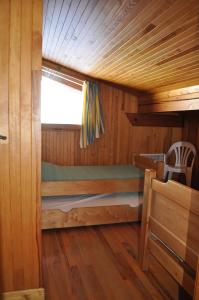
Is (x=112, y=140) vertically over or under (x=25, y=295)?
over

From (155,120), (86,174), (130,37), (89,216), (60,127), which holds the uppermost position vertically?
(130,37)

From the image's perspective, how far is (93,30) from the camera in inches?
78.7

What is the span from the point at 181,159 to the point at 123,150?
0.93 metres

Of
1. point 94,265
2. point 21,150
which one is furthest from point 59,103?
point 94,265

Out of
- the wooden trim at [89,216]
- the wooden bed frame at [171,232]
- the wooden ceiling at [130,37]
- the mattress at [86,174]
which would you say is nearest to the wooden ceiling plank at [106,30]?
the wooden ceiling at [130,37]

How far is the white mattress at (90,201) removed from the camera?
2.61 meters

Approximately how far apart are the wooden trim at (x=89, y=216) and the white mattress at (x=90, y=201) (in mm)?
40

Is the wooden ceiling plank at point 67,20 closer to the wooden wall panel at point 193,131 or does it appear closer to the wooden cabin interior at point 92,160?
the wooden cabin interior at point 92,160

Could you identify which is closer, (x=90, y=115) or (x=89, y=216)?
(x=89, y=216)

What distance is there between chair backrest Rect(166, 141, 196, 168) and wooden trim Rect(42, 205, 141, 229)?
1321 mm

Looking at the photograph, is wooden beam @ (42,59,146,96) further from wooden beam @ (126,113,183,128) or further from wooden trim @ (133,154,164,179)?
wooden trim @ (133,154,164,179)

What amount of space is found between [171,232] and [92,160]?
2.24 m

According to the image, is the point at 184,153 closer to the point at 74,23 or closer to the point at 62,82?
the point at 62,82

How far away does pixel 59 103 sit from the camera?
359 centimetres
